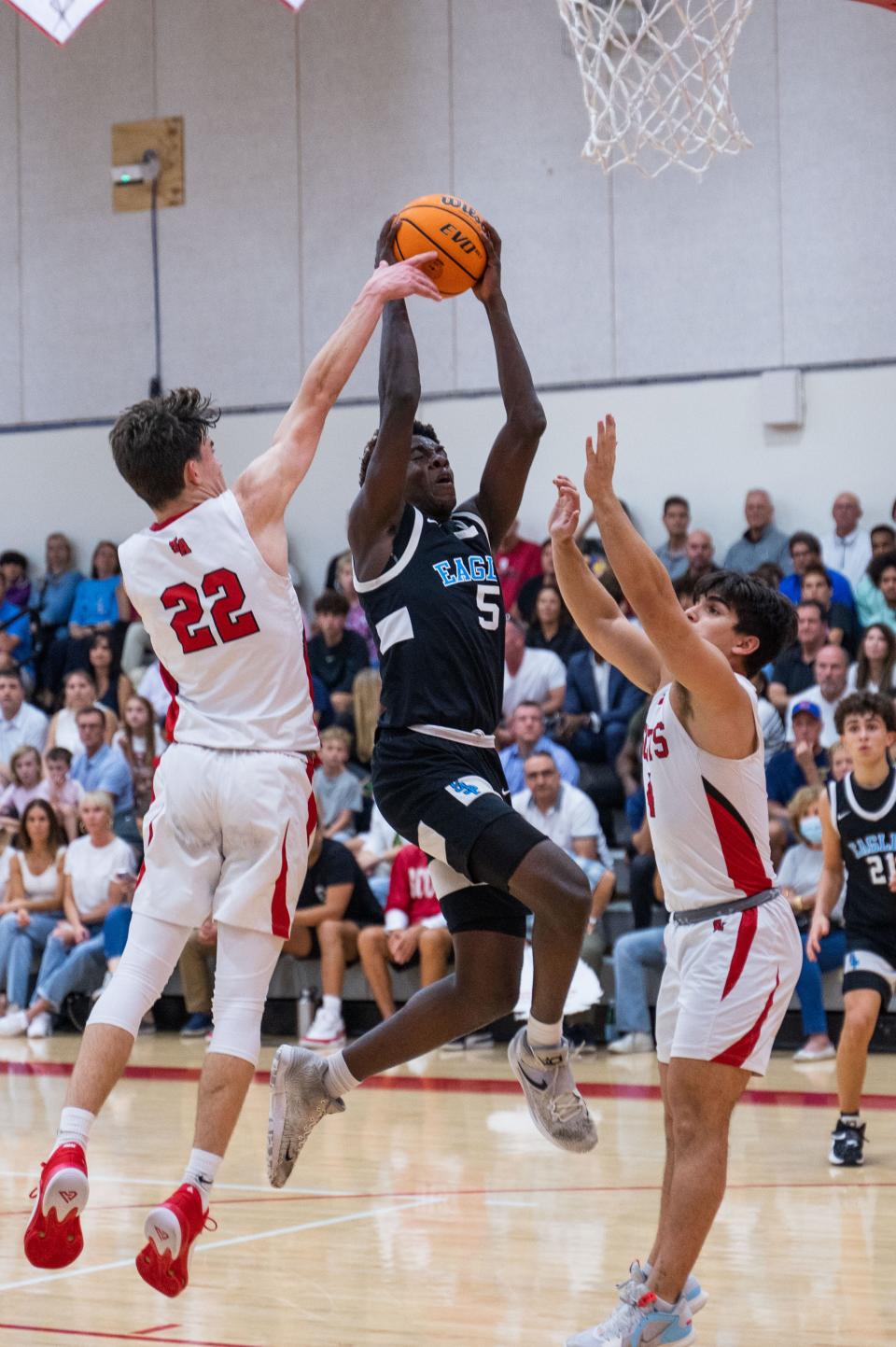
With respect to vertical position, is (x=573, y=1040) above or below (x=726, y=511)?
below

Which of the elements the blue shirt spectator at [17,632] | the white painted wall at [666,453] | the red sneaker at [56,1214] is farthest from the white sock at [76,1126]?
the blue shirt spectator at [17,632]

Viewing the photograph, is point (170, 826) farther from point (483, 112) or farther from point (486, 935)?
point (483, 112)

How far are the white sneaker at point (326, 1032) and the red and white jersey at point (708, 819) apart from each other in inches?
268

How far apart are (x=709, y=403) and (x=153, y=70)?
6866 mm

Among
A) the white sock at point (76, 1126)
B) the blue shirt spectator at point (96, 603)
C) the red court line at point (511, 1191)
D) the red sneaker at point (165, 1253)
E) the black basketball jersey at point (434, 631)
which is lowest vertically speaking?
the red court line at point (511, 1191)

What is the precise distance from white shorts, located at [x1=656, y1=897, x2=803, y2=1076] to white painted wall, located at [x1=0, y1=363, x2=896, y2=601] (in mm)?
10426

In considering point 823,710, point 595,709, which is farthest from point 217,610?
point 595,709

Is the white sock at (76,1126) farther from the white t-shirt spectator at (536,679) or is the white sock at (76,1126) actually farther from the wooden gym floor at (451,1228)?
the white t-shirt spectator at (536,679)

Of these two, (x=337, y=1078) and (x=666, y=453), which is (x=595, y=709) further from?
(x=337, y=1078)

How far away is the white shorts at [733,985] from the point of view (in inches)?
184

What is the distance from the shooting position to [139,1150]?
8367 millimetres

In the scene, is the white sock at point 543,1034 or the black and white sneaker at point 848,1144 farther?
the black and white sneaker at point 848,1144

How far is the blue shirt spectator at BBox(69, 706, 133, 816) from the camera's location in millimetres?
13805

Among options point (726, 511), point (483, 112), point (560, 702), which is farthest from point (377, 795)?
point (483, 112)
